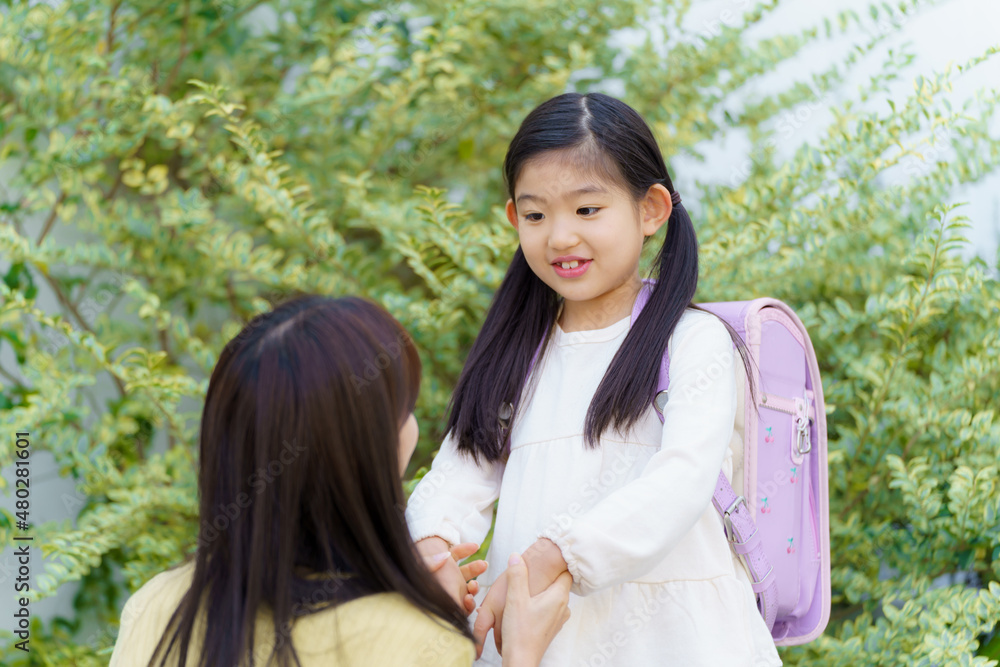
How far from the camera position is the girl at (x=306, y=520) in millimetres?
942

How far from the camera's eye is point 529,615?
1.09 metres

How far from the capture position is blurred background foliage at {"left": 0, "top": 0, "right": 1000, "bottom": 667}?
6.25ft

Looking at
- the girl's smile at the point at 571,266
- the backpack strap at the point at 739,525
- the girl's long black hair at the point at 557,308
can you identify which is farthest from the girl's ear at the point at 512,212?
the backpack strap at the point at 739,525

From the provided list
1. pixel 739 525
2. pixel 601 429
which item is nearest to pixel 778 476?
pixel 739 525

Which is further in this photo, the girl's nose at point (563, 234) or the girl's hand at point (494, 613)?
the girl's nose at point (563, 234)

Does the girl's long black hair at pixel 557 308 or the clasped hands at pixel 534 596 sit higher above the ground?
the girl's long black hair at pixel 557 308

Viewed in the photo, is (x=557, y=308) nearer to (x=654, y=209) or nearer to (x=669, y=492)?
(x=654, y=209)

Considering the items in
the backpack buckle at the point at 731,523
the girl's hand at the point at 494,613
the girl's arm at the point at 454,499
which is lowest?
the girl's hand at the point at 494,613

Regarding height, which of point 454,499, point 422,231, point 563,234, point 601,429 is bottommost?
point 454,499

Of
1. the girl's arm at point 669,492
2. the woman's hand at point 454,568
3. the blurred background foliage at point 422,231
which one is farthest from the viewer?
the blurred background foliage at point 422,231

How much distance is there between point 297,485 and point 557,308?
0.66m

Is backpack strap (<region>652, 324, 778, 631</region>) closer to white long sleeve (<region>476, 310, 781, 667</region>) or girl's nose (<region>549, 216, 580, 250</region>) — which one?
white long sleeve (<region>476, 310, 781, 667</region>)

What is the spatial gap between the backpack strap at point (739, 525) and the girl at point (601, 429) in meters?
0.01

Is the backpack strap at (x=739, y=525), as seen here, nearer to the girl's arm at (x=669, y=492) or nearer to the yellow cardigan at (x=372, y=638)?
the girl's arm at (x=669, y=492)
